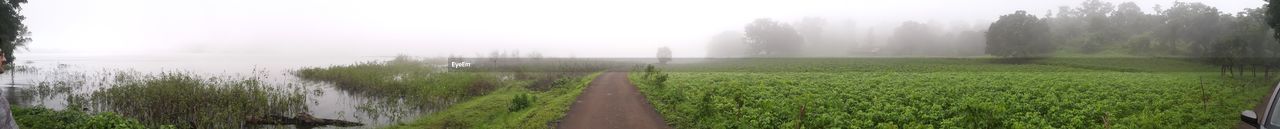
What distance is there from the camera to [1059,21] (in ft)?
311

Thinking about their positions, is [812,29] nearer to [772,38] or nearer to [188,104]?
[772,38]

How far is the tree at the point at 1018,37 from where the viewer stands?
55.6 meters

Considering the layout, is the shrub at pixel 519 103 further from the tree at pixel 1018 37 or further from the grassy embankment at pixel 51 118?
the tree at pixel 1018 37

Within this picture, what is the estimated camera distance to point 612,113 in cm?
1908

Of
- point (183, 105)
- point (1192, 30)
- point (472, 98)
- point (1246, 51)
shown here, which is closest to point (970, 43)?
point (1192, 30)

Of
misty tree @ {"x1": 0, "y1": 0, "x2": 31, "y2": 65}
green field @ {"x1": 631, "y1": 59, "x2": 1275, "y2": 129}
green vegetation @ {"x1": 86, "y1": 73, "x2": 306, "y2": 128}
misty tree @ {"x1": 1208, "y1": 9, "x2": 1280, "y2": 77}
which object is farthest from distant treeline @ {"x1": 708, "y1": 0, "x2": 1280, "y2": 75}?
misty tree @ {"x1": 0, "y1": 0, "x2": 31, "y2": 65}

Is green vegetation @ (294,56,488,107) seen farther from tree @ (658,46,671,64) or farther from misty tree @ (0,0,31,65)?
tree @ (658,46,671,64)

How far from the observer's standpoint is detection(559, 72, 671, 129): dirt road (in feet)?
56.2

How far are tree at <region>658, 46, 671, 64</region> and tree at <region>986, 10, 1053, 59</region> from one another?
34.2m

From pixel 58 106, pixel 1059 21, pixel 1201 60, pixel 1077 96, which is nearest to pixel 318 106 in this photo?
pixel 58 106

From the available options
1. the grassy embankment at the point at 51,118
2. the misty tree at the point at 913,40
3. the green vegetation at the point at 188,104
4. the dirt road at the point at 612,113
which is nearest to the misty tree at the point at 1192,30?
the misty tree at the point at 913,40

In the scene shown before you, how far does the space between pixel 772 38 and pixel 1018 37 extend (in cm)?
2889

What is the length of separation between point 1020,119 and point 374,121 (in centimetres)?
1708

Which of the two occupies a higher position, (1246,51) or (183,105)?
(1246,51)
